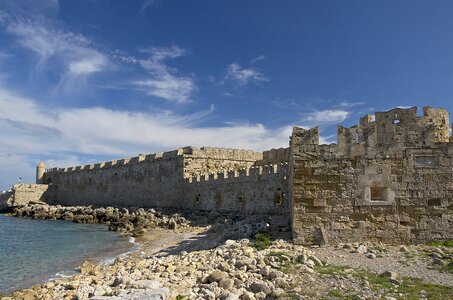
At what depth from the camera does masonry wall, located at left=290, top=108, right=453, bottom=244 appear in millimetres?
10070

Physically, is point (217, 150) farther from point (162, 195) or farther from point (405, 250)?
point (405, 250)

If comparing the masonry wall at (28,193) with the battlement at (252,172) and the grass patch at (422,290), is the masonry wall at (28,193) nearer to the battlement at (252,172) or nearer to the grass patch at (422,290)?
the battlement at (252,172)

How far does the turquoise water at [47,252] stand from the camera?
12.9 meters

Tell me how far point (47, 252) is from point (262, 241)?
11.4 metres

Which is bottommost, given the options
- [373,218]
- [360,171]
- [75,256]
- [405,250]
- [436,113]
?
[75,256]

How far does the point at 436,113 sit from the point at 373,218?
6583 mm

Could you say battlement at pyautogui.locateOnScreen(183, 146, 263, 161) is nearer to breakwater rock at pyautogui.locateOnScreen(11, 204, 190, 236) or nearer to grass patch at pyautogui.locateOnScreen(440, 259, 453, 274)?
breakwater rock at pyautogui.locateOnScreen(11, 204, 190, 236)

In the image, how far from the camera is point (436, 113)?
47.9ft

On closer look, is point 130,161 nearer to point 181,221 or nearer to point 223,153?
point 223,153

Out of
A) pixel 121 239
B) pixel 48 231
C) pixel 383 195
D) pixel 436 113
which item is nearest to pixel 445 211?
pixel 383 195

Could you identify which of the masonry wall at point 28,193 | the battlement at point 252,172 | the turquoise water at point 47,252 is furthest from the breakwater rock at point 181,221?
the masonry wall at point 28,193

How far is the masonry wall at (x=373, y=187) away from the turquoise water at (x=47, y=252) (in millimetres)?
7990

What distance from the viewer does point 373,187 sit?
10234mm

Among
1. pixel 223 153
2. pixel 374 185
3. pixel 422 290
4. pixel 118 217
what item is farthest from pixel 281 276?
pixel 118 217
